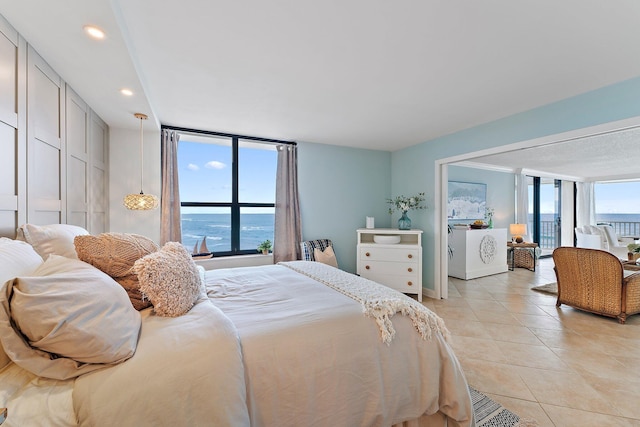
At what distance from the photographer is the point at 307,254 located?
3939 millimetres

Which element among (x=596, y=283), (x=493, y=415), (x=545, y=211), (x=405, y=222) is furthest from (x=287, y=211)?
(x=545, y=211)

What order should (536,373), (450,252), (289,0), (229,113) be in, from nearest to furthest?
(289,0)
(536,373)
(229,113)
(450,252)

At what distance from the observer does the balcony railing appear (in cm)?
740

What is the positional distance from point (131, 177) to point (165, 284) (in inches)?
99.1

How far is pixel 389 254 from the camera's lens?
3.96 meters

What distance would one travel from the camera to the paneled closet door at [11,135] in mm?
1374

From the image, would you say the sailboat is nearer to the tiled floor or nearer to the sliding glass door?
the tiled floor

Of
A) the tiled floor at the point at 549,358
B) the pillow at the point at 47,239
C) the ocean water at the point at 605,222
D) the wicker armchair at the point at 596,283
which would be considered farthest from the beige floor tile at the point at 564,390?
the ocean water at the point at 605,222

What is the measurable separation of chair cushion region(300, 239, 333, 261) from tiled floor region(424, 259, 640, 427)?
1.66 m

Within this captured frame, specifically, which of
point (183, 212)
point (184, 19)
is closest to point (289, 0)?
point (184, 19)

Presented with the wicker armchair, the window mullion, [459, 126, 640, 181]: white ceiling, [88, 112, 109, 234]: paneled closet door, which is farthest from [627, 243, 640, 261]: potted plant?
[88, 112, 109, 234]: paneled closet door

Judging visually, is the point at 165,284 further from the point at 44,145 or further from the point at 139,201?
the point at 139,201

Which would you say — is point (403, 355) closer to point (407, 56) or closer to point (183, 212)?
point (407, 56)

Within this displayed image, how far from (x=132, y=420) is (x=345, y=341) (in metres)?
0.83
